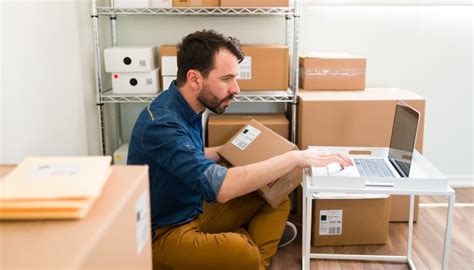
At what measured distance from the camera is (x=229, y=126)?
258 centimetres

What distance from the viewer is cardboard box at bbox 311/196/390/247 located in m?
2.38

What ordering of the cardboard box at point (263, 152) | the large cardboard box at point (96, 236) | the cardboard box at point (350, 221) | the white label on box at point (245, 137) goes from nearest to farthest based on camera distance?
the large cardboard box at point (96, 236)
the cardboard box at point (263, 152)
the white label on box at point (245, 137)
the cardboard box at point (350, 221)

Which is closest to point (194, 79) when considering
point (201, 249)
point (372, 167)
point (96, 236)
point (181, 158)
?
point (181, 158)

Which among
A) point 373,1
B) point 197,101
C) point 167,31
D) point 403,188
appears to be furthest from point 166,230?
point 373,1

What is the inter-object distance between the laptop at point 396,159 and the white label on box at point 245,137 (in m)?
0.47

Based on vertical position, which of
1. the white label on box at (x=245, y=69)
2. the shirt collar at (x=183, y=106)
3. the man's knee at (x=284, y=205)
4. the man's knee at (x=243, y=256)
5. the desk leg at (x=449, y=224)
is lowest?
the man's knee at (x=243, y=256)

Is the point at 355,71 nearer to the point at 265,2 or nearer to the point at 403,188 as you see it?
the point at 265,2

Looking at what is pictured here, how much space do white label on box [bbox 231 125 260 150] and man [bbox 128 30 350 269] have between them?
0.29m

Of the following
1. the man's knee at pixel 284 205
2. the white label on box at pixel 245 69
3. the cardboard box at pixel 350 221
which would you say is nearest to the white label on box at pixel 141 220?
the man's knee at pixel 284 205

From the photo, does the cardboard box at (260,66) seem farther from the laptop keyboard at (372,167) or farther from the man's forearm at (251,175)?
the man's forearm at (251,175)

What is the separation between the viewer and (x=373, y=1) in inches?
114

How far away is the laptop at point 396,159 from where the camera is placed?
1.72m

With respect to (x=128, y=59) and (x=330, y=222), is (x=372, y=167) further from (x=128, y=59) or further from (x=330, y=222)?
(x=128, y=59)

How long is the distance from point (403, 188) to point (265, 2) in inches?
50.6
